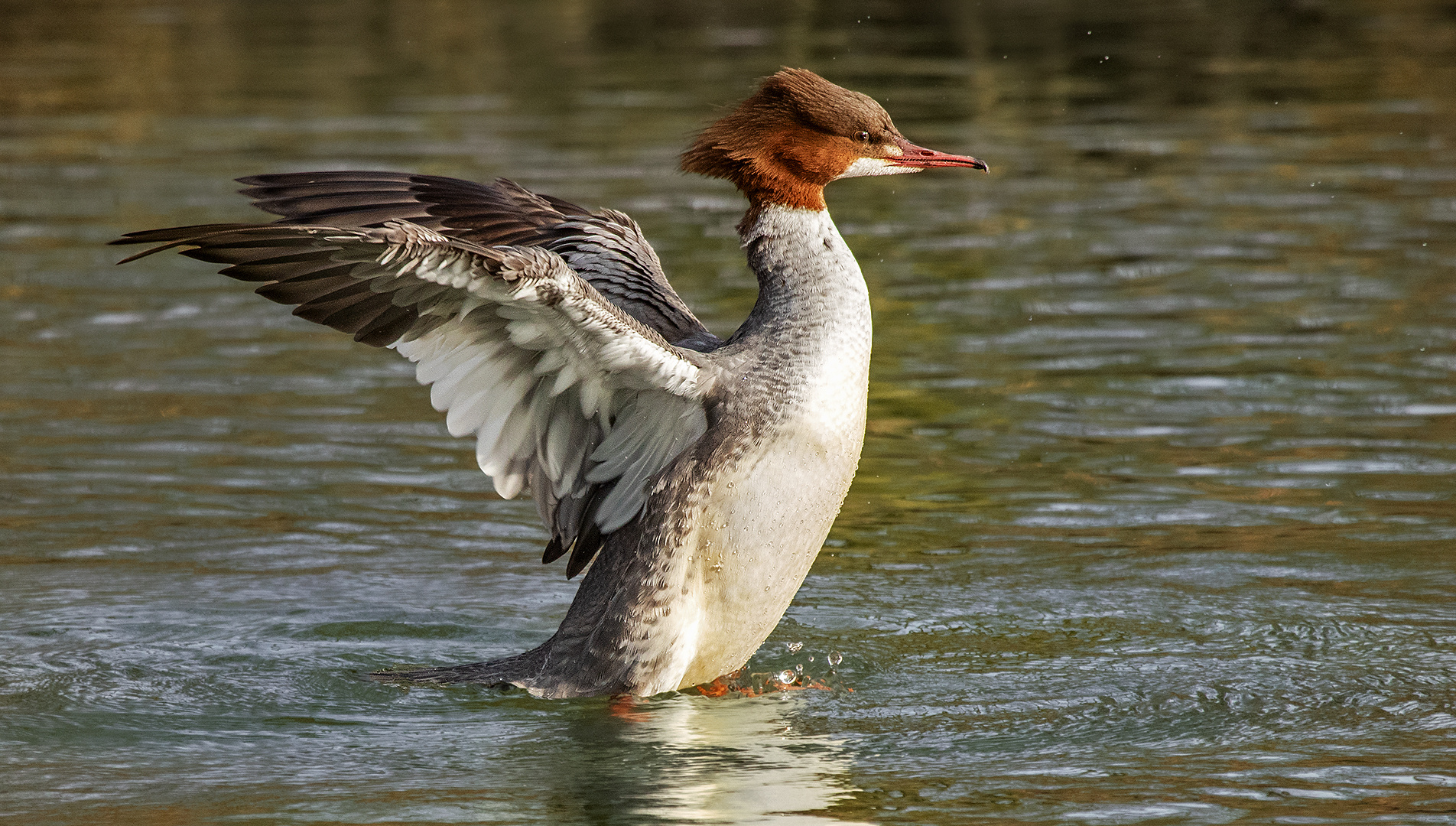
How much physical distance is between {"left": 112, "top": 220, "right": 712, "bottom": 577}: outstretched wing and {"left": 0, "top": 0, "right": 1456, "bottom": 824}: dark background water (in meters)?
A: 0.79

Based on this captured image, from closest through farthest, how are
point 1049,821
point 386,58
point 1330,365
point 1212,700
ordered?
point 1049,821, point 1212,700, point 1330,365, point 386,58

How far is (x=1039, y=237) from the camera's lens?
43.4ft

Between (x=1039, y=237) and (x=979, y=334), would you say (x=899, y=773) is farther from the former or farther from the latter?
(x=1039, y=237)

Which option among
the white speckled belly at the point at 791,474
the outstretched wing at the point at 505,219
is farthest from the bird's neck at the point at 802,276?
the outstretched wing at the point at 505,219

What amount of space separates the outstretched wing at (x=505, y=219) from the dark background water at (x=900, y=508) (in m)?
1.31

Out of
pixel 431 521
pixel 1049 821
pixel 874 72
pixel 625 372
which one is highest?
pixel 874 72

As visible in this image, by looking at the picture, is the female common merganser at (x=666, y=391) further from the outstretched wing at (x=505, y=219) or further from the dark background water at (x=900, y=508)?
the dark background water at (x=900, y=508)

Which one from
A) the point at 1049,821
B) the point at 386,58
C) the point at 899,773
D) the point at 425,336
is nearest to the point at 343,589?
the point at 425,336

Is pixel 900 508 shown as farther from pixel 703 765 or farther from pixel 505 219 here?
pixel 703 765

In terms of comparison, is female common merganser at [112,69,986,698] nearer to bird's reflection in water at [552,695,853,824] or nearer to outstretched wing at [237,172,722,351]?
outstretched wing at [237,172,722,351]

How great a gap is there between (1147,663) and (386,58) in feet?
58.6

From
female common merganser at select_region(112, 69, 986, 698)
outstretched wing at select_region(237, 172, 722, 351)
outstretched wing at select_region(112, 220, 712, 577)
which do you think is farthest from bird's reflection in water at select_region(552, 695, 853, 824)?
outstretched wing at select_region(237, 172, 722, 351)

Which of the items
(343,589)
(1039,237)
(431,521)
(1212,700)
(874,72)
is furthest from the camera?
(874,72)

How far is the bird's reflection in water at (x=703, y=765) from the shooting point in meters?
5.40
